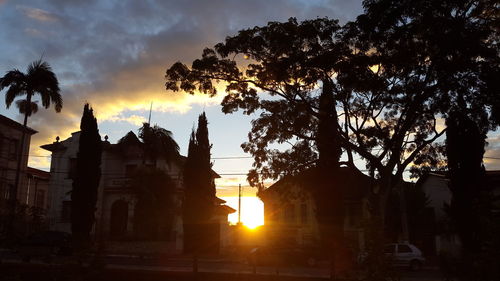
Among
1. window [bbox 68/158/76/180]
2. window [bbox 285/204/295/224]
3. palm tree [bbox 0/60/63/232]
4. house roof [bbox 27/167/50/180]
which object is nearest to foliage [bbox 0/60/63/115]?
palm tree [bbox 0/60/63/232]

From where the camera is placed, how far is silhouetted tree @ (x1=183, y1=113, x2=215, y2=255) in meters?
34.4

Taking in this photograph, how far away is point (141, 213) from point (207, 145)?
27.0 ft

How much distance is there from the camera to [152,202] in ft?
125

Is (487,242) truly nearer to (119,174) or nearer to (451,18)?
(451,18)

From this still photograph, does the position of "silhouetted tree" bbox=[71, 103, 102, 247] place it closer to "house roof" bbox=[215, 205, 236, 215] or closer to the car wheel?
"house roof" bbox=[215, 205, 236, 215]

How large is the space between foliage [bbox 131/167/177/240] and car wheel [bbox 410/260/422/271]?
66.4ft

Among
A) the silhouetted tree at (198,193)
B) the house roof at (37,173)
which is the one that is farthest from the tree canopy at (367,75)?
the house roof at (37,173)

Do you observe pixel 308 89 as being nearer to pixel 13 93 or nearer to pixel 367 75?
pixel 367 75

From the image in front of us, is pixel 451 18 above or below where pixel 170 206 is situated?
above

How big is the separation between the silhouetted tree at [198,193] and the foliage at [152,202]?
328 cm

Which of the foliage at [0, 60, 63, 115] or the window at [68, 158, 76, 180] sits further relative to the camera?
the window at [68, 158, 76, 180]

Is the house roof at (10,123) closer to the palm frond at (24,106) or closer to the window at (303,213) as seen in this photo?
the palm frond at (24,106)

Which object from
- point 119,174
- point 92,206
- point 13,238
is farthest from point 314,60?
point 119,174

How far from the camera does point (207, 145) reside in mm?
37656
